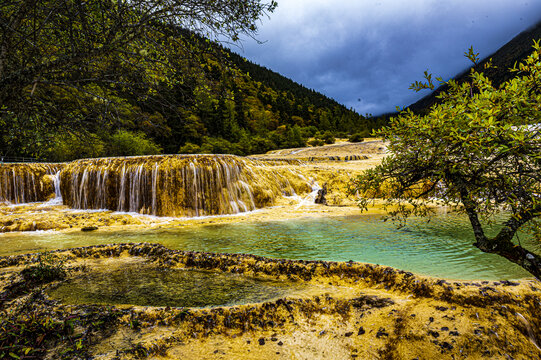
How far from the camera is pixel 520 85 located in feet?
7.63

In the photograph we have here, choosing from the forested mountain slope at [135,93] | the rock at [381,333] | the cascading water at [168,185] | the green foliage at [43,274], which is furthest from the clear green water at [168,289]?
the cascading water at [168,185]

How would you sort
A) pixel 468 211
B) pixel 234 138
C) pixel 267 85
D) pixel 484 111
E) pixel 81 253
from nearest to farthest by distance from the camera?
pixel 484 111, pixel 468 211, pixel 81 253, pixel 234 138, pixel 267 85

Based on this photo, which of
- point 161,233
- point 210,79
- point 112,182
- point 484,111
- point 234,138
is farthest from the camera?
point 234,138

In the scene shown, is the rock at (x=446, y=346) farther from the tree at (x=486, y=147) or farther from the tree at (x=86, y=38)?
the tree at (x=86, y=38)

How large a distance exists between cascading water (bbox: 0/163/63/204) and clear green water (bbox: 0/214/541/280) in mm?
10881

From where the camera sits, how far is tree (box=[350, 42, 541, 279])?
2.21 metres

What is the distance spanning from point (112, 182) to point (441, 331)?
16622 millimetres

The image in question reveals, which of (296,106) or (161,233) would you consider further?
(296,106)

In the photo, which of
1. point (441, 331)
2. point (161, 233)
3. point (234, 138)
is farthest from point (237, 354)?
point (234, 138)

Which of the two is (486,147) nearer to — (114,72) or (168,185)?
(114,72)

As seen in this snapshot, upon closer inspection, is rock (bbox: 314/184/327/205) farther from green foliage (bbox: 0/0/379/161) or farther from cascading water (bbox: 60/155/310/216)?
green foliage (bbox: 0/0/379/161)

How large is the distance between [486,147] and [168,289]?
4.44 meters

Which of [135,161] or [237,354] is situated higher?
[135,161]

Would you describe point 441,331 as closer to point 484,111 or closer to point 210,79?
point 484,111
